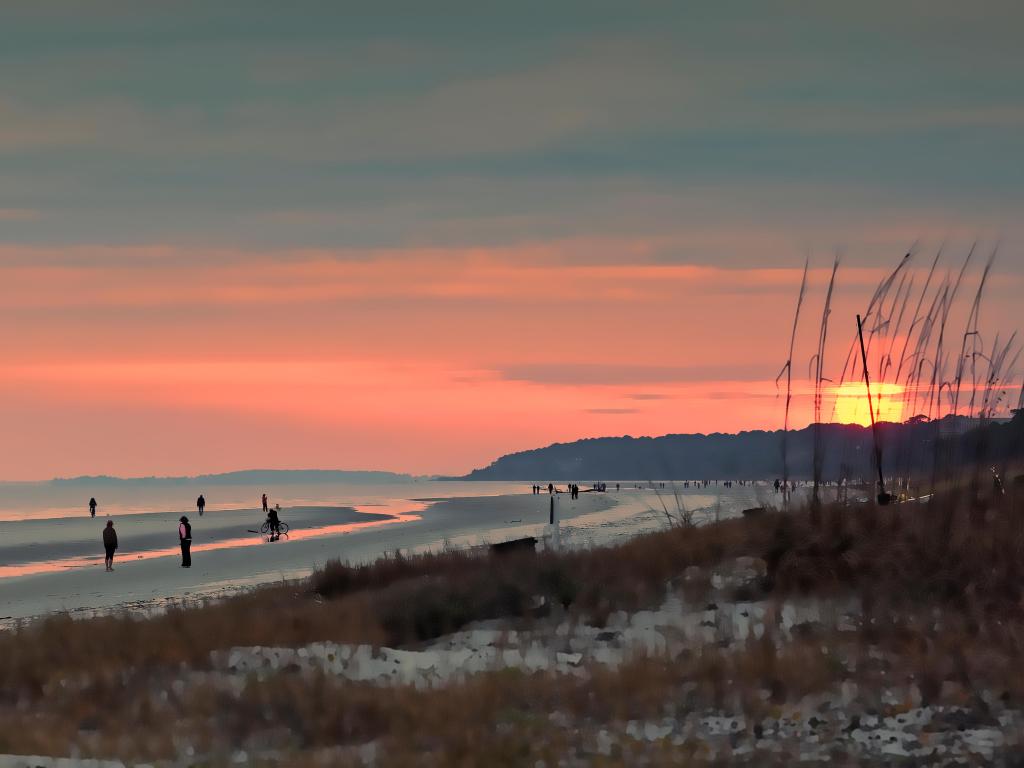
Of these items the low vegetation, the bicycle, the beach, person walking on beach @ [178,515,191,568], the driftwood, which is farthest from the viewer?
the bicycle

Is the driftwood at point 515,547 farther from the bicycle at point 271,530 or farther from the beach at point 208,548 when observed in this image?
the bicycle at point 271,530

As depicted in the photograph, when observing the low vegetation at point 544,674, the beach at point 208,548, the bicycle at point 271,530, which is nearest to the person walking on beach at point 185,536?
the beach at point 208,548

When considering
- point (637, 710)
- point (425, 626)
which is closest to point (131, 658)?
point (425, 626)

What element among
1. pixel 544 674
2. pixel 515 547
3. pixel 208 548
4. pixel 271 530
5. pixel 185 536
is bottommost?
pixel 208 548

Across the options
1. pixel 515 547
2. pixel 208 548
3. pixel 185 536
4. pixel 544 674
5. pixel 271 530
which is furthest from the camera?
pixel 271 530

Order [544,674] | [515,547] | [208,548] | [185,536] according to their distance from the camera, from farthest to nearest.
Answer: [208,548] < [185,536] < [515,547] < [544,674]

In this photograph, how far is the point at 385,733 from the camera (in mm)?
8742

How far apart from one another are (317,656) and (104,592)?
70.6ft

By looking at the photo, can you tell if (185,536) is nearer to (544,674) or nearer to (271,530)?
(271,530)

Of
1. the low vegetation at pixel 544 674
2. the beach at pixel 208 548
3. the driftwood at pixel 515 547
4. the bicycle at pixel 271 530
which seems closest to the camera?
the low vegetation at pixel 544 674

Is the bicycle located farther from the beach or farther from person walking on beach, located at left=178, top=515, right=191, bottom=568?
person walking on beach, located at left=178, top=515, right=191, bottom=568

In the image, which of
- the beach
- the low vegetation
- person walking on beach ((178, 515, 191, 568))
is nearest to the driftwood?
the beach

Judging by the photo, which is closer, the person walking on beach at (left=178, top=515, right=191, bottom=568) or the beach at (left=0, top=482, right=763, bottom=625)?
the beach at (left=0, top=482, right=763, bottom=625)

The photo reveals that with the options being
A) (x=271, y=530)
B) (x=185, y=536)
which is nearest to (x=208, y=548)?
(x=271, y=530)
